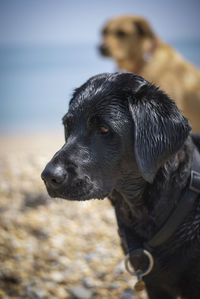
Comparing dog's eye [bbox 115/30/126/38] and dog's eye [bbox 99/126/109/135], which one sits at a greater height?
dog's eye [bbox 115/30/126/38]

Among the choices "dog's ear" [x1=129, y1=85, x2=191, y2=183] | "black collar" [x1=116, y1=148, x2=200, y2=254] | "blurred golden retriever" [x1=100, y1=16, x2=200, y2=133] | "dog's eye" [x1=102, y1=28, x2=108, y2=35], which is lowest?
"black collar" [x1=116, y1=148, x2=200, y2=254]

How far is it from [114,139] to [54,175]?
1.27ft

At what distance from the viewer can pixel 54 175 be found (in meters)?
1.58

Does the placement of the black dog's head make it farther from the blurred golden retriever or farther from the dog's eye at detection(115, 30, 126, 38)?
the dog's eye at detection(115, 30, 126, 38)

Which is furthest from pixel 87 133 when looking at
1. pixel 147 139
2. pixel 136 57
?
pixel 136 57

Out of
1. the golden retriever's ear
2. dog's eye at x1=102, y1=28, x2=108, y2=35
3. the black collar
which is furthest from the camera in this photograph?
dog's eye at x1=102, y1=28, x2=108, y2=35

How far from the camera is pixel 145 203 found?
1.83 meters

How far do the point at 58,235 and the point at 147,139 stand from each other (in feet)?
6.92

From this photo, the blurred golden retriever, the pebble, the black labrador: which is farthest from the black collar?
the blurred golden retriever

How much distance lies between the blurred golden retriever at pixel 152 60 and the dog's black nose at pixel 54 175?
4045 mm

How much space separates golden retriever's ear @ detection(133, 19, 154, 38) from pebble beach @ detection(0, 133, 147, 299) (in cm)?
366

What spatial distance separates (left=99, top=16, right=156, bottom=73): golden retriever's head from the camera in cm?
605

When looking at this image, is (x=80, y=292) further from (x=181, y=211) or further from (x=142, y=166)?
(x=142, y=166)

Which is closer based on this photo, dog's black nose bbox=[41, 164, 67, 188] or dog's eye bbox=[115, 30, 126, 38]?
dog's black nose bbox=[41, 164, 67, 188]
